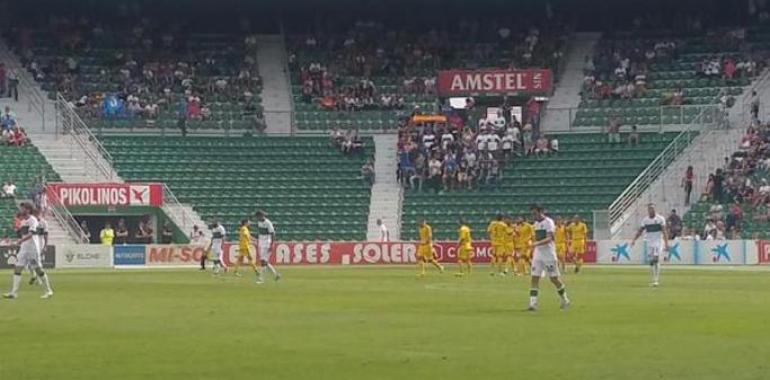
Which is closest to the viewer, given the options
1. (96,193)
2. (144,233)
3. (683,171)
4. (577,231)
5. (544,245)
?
(544,245)

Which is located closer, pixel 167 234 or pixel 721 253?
pixel 721 253

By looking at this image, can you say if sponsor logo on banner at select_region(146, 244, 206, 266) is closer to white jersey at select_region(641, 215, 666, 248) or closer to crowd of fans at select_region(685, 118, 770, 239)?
crowd of fans at select_region(685, 118, 770, 239)

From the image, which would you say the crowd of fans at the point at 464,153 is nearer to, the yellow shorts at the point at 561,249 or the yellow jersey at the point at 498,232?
the yellow shorts at the point at 561,249

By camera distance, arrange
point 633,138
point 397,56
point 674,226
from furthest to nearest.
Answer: point 397,56 < point 633,138 < point 674,226

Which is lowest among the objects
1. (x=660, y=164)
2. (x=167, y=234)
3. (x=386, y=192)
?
(x=167, y=234)

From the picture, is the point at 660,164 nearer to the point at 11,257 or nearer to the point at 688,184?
the point at 688,184

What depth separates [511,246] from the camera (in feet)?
180

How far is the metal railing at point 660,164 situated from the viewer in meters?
69.7

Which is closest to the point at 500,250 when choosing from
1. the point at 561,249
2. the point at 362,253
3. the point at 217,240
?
the point at 561,249

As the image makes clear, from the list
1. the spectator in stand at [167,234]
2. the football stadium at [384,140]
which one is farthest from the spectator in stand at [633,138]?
the spectator in stand at [167,234]

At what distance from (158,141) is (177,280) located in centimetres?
2967

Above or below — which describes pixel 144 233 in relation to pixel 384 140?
below

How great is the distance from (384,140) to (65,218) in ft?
60.7

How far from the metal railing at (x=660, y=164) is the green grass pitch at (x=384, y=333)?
1133 inches
